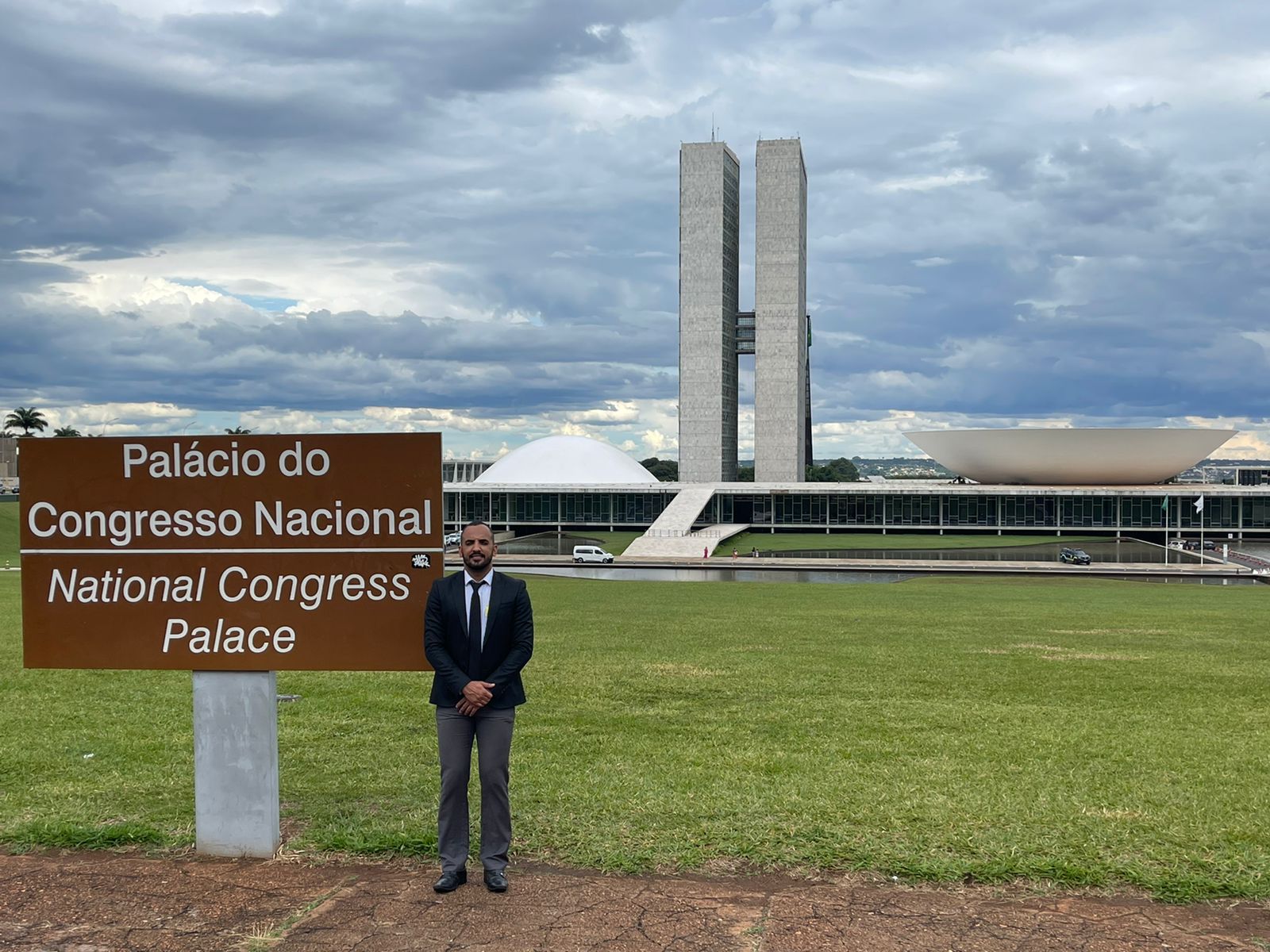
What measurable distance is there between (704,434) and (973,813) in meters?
89.6

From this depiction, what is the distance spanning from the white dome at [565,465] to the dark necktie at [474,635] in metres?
82.6

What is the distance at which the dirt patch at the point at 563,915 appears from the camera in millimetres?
5297

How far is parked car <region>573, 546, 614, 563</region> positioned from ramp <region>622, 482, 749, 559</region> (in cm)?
383

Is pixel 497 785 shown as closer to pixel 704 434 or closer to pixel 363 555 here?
pixel 363 555

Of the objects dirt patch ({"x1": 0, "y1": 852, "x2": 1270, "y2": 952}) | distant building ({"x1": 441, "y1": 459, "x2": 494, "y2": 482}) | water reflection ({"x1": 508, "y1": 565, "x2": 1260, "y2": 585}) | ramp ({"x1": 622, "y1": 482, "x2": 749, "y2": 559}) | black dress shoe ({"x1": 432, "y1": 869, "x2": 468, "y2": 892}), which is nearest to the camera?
dirt patch ({"x1": 0, "y1": 852, "x2": 1270, "y2": 952})

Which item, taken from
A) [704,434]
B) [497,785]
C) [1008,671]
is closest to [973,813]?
[497,785]

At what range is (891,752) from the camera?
29.2 feet

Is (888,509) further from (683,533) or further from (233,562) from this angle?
(233,562)

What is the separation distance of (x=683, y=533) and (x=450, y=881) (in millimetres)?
65904

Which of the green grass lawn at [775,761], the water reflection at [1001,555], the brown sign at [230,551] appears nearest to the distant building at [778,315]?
the water reflection at [1001,555]

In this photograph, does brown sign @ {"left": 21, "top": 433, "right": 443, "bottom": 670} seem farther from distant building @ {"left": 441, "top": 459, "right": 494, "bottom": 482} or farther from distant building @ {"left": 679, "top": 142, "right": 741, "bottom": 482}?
distant building @ {"left": 441, "top": 459, "right": 494, "bottom": 482}

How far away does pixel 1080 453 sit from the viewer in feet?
252

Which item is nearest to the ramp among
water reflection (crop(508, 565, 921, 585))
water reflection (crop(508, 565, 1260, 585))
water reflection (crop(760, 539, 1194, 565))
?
water reflection (crop(760, 539, 1194, 565))

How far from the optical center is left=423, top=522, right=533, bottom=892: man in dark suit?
6.11 metres
